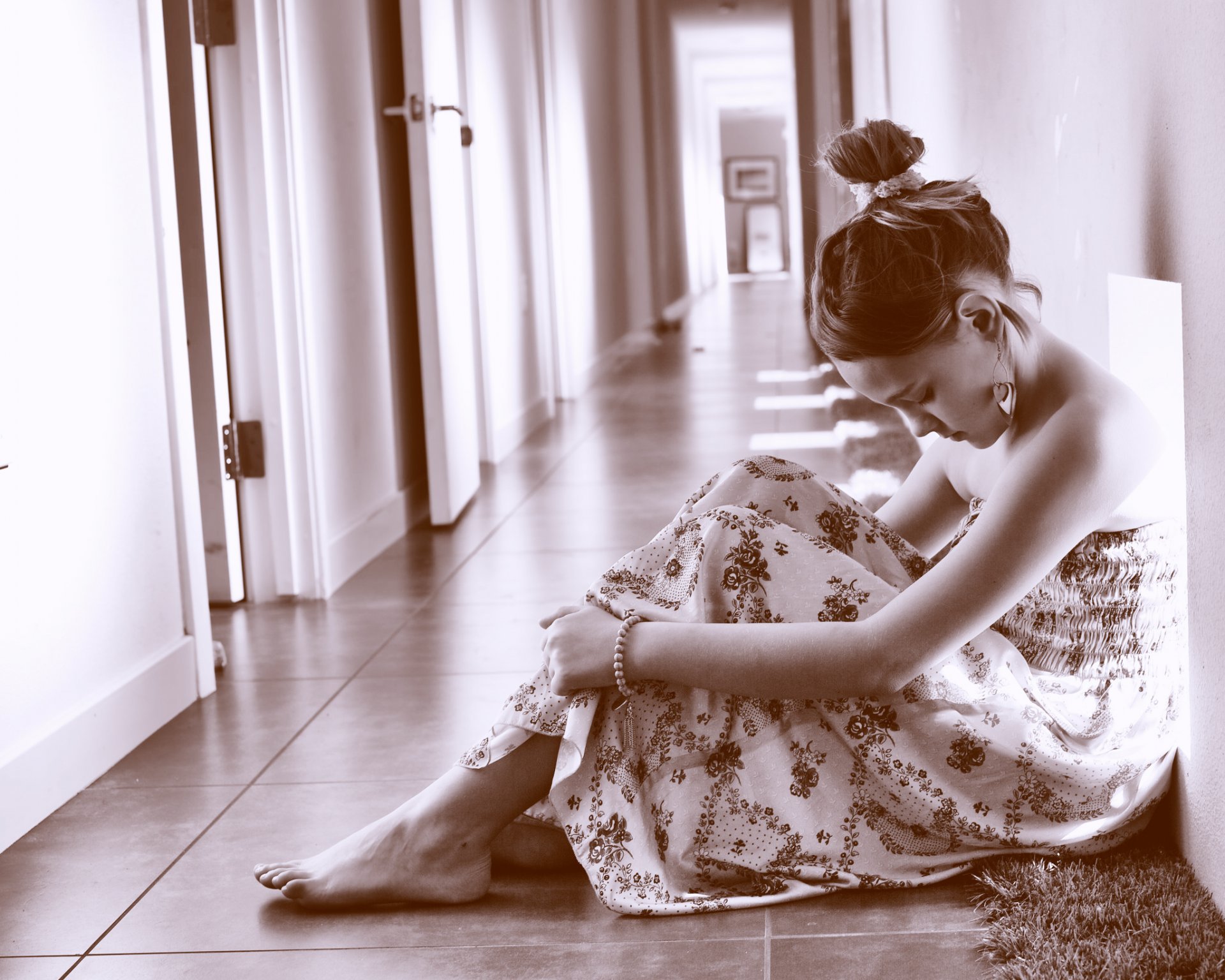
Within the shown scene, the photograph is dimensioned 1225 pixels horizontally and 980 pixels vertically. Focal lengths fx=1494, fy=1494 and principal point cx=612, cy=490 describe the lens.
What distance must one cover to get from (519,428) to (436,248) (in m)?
1.64

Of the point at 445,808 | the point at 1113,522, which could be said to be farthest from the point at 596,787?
the point at 1113,522

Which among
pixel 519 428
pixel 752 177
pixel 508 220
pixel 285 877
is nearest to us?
pixel 285 877

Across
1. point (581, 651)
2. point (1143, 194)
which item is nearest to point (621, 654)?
point (581, 651)

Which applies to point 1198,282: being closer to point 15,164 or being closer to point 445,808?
point 445,808

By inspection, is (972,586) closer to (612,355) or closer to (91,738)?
(91,738)

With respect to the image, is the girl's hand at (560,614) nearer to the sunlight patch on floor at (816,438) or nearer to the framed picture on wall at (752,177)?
the sunlight patch on floor at (816,438)

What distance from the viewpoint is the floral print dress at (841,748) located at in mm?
1424

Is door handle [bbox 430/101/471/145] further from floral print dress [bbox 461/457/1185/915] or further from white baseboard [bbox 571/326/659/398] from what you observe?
floral print dress [bbox 461/457/1185/915]

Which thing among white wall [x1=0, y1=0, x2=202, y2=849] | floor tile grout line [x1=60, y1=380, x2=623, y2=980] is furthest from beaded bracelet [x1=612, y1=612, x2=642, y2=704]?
white wall [x1=0, y1=0, x2=202, y2=849]

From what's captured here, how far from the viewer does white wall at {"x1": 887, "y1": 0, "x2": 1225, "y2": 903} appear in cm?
125

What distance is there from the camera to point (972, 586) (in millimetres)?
1308

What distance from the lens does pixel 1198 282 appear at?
1.27 meters

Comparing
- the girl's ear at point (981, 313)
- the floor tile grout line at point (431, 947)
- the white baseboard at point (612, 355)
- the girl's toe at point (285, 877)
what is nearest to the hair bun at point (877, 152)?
the girl's ear at point (981, 313)

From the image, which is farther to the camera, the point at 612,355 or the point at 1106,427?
the point at 612,355
